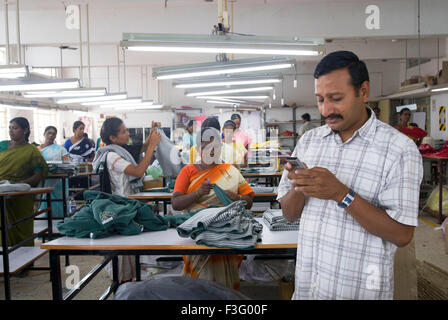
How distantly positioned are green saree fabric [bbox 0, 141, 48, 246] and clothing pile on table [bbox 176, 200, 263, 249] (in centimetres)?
290

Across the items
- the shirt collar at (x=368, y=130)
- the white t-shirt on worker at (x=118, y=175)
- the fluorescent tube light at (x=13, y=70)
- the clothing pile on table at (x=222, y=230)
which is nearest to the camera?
the shirt collar at (x=368, y=130)

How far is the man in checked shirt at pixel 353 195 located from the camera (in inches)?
47.1

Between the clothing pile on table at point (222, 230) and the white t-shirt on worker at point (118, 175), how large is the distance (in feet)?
4.98

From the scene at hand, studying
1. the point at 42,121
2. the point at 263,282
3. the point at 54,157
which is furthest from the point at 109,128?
the point at 42,121

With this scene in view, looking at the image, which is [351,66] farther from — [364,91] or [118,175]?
[118,175]

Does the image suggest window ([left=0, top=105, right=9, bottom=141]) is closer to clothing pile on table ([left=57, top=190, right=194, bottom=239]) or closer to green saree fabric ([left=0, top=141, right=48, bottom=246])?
green saree fabric ([left=0, top=141, right=48, bottom=246])

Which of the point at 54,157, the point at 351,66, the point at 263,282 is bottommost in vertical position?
the point at 263,282

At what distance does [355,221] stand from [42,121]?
12.1m

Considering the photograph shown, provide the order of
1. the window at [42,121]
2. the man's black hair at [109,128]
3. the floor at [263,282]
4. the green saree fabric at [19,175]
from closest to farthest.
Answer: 1. the floor at [263,282]
2. the man's black hair at [109,128]
3. the green saree fabric at [19,175]
4. the window at [42,121]

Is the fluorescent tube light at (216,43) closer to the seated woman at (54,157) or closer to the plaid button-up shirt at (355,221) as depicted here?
the plaid button-up shirt at (355,221)

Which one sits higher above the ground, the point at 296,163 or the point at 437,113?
the point at 437,113

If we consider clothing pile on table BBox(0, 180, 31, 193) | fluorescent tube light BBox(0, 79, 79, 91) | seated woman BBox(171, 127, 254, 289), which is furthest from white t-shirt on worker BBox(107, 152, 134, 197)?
fluorescent tube light BBox(0, 79, 79, 91)

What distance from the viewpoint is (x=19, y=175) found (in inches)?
170

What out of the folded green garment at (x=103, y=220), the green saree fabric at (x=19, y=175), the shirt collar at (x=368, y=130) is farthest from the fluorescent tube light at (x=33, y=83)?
the shirt collar at (x=368, y=130)
